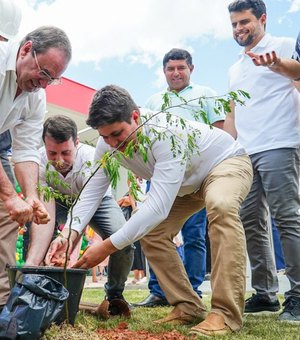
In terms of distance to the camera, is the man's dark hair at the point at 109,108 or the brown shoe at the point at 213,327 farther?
the man's dark hair at the point at 109,108

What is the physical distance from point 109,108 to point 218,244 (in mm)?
835

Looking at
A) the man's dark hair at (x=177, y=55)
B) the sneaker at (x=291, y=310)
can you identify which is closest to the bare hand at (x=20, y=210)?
the sneaker at (x=291, y=310)

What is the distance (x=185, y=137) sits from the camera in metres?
2.69

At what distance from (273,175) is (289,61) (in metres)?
0.66

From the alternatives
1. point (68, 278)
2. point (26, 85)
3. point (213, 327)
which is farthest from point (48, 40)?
point (213, 327)

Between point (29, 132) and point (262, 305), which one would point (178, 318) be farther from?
point (29, 132)

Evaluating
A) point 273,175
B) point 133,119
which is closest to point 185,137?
point 133,119

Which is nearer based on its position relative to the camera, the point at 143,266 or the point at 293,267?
the point at 293,267

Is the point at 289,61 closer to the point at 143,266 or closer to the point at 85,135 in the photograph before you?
the point at 143,266

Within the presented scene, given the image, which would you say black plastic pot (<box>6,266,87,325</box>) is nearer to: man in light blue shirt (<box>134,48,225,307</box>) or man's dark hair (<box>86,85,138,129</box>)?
man's dark hair (<box>86,85,138,129</box>)

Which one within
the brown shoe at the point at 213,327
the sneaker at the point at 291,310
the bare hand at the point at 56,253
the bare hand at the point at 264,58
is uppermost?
the bare hand at the point at 264,58

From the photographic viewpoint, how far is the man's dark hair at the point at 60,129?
3152mm

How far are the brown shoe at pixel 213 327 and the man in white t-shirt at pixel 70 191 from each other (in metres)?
0.95

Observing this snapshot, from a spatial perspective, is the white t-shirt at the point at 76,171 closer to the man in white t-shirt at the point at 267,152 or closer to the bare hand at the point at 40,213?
the bare hand at the point at 40,213
